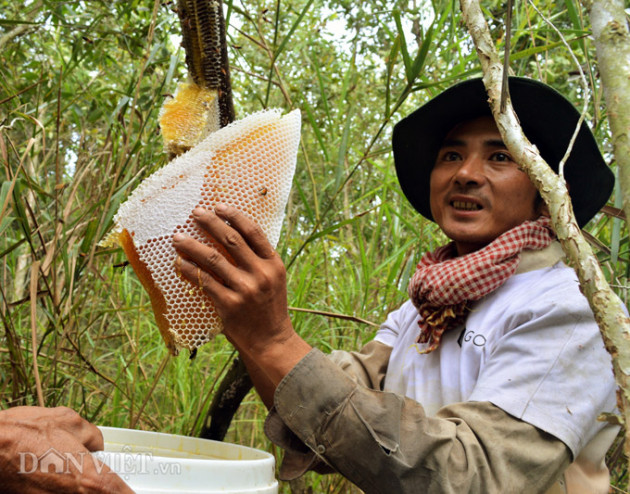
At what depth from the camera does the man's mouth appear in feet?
5.66

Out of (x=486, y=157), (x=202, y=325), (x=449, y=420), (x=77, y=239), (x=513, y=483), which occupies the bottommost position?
(x=513, y=483)

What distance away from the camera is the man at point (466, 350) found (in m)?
1.11

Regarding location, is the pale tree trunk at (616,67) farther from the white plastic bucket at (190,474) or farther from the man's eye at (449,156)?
the man's eye at (449,156)

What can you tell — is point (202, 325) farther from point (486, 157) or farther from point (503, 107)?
point (486, 157)

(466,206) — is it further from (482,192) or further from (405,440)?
(405,440)

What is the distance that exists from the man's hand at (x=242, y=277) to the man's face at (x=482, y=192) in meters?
0.77

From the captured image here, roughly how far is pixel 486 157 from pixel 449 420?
2.82ft

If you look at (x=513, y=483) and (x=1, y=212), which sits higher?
→ (x=1, y=212)

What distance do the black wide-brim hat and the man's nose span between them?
0.18m

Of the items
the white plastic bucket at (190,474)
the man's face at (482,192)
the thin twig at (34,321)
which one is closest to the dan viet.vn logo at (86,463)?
the white plastic bucket at (190,474)

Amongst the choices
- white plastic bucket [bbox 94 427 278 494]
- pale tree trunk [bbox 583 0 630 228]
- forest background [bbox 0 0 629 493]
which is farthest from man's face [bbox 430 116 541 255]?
white plastic bucket [bbox 94 427 278 494]

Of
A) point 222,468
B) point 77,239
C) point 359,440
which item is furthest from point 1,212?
point 359,440

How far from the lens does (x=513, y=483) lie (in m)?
1.17

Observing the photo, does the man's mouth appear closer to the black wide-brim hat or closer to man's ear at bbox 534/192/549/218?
man's ear at bbox 534/192/549/218
